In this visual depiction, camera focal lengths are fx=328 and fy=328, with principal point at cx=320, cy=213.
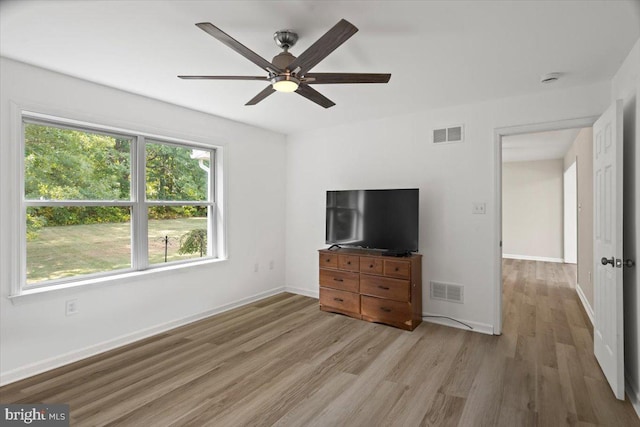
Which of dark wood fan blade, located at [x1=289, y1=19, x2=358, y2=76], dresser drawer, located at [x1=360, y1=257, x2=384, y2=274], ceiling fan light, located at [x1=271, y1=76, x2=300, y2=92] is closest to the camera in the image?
dark wood fan blade, located at [x1=289, y1=19, x2=358, y2=76]

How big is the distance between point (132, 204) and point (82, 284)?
2.92 ft

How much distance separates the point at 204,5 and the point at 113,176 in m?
2.17

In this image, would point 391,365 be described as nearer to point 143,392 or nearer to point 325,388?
point 325,388

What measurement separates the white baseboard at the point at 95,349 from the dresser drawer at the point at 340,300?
1.20 meters

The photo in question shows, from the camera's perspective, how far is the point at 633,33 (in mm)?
2117

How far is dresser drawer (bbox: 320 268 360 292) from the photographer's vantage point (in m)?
3.96

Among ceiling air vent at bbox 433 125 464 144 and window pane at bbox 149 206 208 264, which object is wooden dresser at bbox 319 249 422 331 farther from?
window pane at bbox 149 206 208 264

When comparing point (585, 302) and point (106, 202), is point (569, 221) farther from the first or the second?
point (106, 202)

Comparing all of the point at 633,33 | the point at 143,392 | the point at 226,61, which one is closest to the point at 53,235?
the point at 143,392

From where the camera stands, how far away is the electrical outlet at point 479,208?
355 cm

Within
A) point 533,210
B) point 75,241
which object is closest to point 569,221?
point 533,210

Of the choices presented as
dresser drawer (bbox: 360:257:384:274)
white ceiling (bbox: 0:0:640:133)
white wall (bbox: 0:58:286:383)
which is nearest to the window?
white wall (bbox: 0:58:286:383)

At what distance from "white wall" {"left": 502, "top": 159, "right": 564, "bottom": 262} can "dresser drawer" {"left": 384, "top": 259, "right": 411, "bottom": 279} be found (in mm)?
5852

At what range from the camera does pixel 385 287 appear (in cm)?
372
